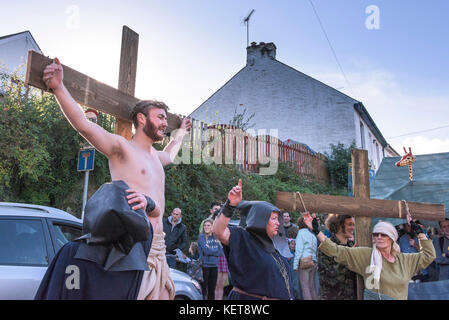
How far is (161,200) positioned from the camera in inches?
100

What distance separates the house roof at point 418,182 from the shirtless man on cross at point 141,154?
4.50 m

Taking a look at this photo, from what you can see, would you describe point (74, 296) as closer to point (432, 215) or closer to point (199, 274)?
point (432, 215)

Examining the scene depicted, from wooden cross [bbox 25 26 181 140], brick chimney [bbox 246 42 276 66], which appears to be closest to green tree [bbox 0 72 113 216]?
→ wooden cross [bbox 25 26 181 140]

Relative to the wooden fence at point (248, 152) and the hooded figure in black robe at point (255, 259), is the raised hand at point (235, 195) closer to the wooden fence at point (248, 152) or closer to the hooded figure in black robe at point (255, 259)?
the hooded figure in black robe at point (255, 259)

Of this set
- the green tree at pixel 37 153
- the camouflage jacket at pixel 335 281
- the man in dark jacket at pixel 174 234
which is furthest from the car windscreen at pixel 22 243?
the green tree at pixel 37 153

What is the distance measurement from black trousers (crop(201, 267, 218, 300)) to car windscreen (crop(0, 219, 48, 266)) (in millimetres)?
4177

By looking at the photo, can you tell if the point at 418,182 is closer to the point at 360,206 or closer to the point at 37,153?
the point at 360,206

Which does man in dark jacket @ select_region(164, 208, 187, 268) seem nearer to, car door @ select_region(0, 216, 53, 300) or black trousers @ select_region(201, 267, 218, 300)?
black trousers @ select_region(201, 267, 218, 300)

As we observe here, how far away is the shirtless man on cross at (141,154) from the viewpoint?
220 cm

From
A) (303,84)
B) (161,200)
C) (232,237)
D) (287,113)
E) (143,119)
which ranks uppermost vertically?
(303,84)

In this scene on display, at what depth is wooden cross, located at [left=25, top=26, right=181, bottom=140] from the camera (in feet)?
7.22

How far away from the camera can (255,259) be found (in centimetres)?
323
